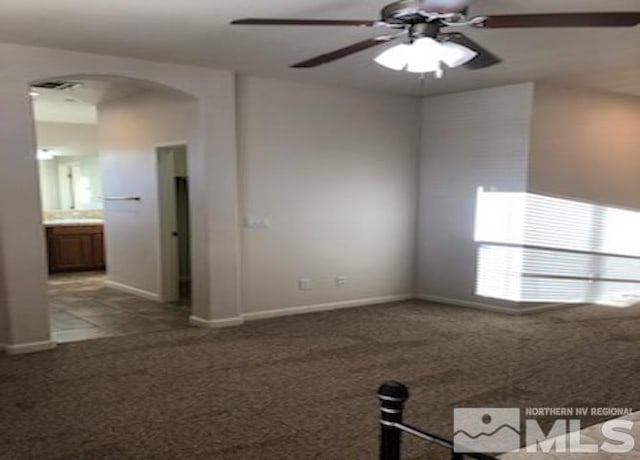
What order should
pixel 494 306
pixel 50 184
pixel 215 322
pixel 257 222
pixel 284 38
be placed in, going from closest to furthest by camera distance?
pixel 284 38, pixel 215 322, pixel 257 222, pixel 494 306, pixel 50 184

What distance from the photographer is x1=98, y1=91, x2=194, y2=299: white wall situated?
6.54 m

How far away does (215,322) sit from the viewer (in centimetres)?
548

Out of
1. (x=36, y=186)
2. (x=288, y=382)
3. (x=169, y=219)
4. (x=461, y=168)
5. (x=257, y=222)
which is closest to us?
(x=288, y=382)

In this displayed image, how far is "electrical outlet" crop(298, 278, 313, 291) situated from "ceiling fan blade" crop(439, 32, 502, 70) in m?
3.32

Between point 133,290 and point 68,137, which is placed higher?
point 68,137

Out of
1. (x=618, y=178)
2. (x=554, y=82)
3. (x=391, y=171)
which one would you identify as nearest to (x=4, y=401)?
(x=391, y=171)

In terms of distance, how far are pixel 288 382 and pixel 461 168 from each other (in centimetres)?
375

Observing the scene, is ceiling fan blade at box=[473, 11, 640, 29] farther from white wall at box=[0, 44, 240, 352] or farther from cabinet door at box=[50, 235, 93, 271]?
cabinet door at box=[50, 235, 93, 271]

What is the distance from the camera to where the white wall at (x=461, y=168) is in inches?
236

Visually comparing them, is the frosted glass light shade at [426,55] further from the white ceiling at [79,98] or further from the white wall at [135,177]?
the white wall at [135,177]

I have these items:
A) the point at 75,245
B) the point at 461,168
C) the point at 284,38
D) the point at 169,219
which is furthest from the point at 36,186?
the point at 75,245

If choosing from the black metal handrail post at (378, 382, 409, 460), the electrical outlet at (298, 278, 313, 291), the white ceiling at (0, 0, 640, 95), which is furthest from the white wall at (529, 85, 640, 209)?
the black metal handrail post at (378, 382, 409, 460)

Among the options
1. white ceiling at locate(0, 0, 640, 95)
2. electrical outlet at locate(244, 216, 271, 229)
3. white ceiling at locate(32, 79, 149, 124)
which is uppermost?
white ceiling at locate(0, 0, 640, 95)

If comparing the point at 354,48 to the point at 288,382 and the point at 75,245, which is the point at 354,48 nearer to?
the point at 288,382
